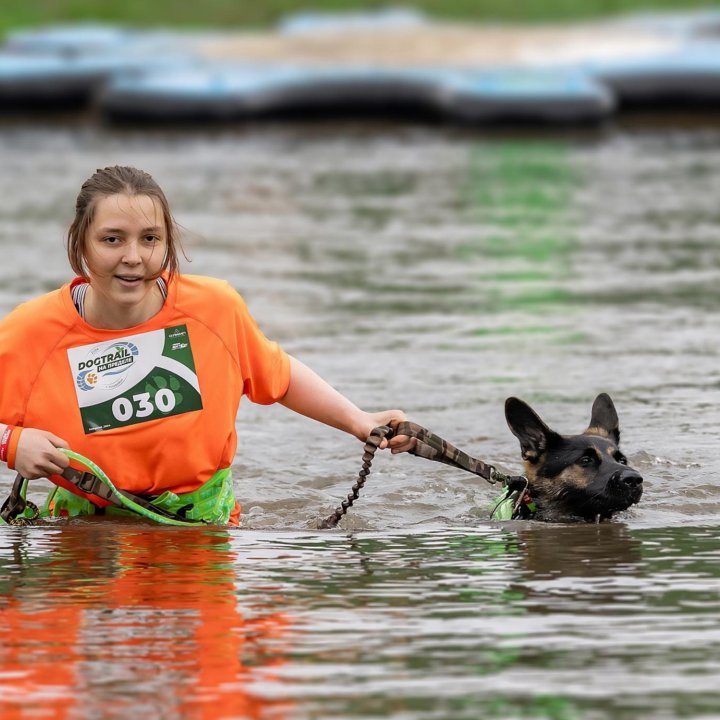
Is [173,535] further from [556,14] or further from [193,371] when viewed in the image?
[556,14]

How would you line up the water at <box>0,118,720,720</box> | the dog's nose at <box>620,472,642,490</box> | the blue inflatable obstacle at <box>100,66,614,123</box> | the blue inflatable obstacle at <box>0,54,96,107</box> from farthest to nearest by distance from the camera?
the blue inflatable obstacle at <box>0,54,96,107</box>
the blue inflatable obstacle at <box>100,66,614,123</box>
the dog's nose at <box>620,472,642,490</box>
the water at <box>0,118,720,720</box>

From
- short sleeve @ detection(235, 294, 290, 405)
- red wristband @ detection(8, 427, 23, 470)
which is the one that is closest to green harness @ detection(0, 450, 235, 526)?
red wristband @ detection(8, 427, 23, 470)

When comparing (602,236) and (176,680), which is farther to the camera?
(602,236)

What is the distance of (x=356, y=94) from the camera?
2731 cm

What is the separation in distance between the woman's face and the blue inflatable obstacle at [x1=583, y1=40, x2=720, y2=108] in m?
21.4

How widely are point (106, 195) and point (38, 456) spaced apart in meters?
0.95

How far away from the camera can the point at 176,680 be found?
456 cm

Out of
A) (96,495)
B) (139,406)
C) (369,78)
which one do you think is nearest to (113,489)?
(96,495)

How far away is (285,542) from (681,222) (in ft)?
39.6

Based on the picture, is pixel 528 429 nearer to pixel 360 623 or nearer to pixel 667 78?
pixel 360 623

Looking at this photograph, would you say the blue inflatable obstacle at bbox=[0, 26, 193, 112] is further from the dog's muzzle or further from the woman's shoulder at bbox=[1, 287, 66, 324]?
the woman's shoulder at bbox=[1, 287, 66, 324]

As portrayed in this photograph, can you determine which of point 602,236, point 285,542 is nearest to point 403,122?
point 602,236

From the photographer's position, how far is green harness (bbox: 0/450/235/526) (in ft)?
20.8

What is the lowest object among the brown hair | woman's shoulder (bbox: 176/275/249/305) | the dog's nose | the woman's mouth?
the dog's nose
